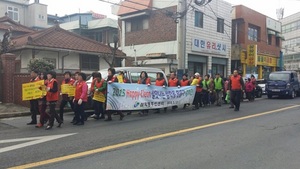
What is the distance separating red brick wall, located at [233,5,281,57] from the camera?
33.7 m

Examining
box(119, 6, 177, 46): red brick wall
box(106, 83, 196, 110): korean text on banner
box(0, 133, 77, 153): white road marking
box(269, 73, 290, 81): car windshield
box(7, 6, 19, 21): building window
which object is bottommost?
box(0, 133, 77, 153): white road marking

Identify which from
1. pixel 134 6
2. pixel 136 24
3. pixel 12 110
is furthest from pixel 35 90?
pixel 136 24

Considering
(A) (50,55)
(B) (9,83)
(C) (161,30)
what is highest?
(C) (161,30)

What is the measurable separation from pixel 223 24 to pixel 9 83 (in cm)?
2258

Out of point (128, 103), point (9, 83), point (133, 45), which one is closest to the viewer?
point (128, 103)

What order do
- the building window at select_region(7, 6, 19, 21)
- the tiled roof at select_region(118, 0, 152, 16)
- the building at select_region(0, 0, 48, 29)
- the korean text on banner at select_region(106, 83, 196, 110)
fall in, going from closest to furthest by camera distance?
the korean text on banner at select_region(106, 83, 196, 110)
the tiled roof at select_region(118, 0, 152, 16)
the building window at select_region(7, 6, 19, 21)
the building at select_region(0, 0, 48, 29)

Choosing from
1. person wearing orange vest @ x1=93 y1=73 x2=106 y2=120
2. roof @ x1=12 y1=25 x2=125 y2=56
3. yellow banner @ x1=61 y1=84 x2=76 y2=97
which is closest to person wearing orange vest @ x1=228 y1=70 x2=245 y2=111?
person wearing orange vest @ x1=93 y1=73 x2=106 y2=120

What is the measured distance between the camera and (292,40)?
62594 mm

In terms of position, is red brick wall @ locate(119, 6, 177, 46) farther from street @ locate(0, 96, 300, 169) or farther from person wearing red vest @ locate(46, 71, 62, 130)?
person wearing red vest @ locate(46, 71, 62, 130)

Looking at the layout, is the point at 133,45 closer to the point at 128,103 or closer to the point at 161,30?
the point at 161,30

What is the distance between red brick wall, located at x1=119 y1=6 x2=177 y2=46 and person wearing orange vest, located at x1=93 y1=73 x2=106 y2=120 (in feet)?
56.4

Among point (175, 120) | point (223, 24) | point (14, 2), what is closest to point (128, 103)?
point (175, 120)

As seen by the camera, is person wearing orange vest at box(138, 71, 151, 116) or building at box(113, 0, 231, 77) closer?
person wearing orange vest at box(138, 71, 151, 116)

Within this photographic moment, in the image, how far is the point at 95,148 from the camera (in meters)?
6.31
